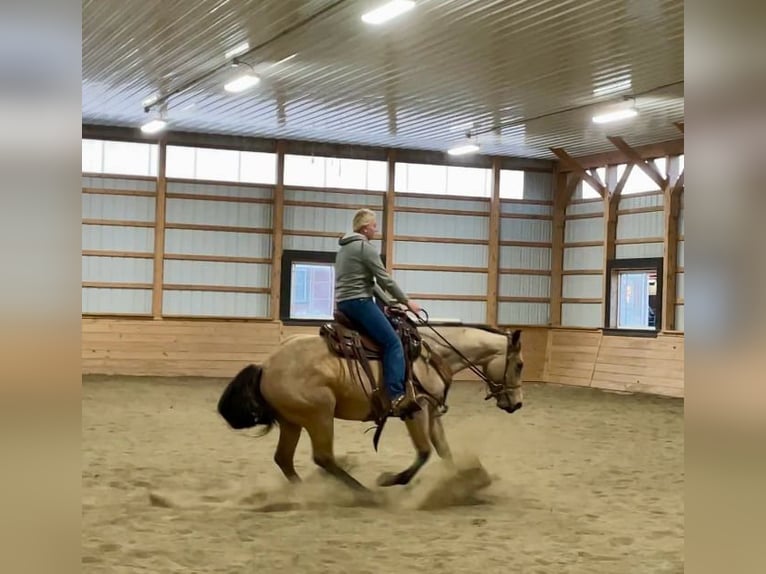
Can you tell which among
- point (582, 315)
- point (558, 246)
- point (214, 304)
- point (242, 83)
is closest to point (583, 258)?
point (558, 246)

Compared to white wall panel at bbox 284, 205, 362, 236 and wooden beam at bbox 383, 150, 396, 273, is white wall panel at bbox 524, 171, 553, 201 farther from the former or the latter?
white wall panel at bbox 284, 205, 362, 236

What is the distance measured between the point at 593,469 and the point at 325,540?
10.6ft

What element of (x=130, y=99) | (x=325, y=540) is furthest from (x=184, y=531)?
(x=130, y=99)

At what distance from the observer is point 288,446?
5.76 metres

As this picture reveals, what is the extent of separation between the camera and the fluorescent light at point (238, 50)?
10086mm

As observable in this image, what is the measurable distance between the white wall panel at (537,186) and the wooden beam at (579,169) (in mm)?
878

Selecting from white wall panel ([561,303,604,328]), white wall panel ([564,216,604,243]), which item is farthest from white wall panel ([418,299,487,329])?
white wall panel ([564,216,604,243])

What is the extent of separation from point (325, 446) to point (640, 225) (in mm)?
11577

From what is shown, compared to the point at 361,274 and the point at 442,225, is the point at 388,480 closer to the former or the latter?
the point at 361,274

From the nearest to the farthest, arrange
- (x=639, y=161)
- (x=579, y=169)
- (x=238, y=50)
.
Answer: (x=238, y=50) < (x=639, y=161) < (x=579, y=169)

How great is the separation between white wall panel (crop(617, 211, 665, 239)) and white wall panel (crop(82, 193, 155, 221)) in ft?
27.8
